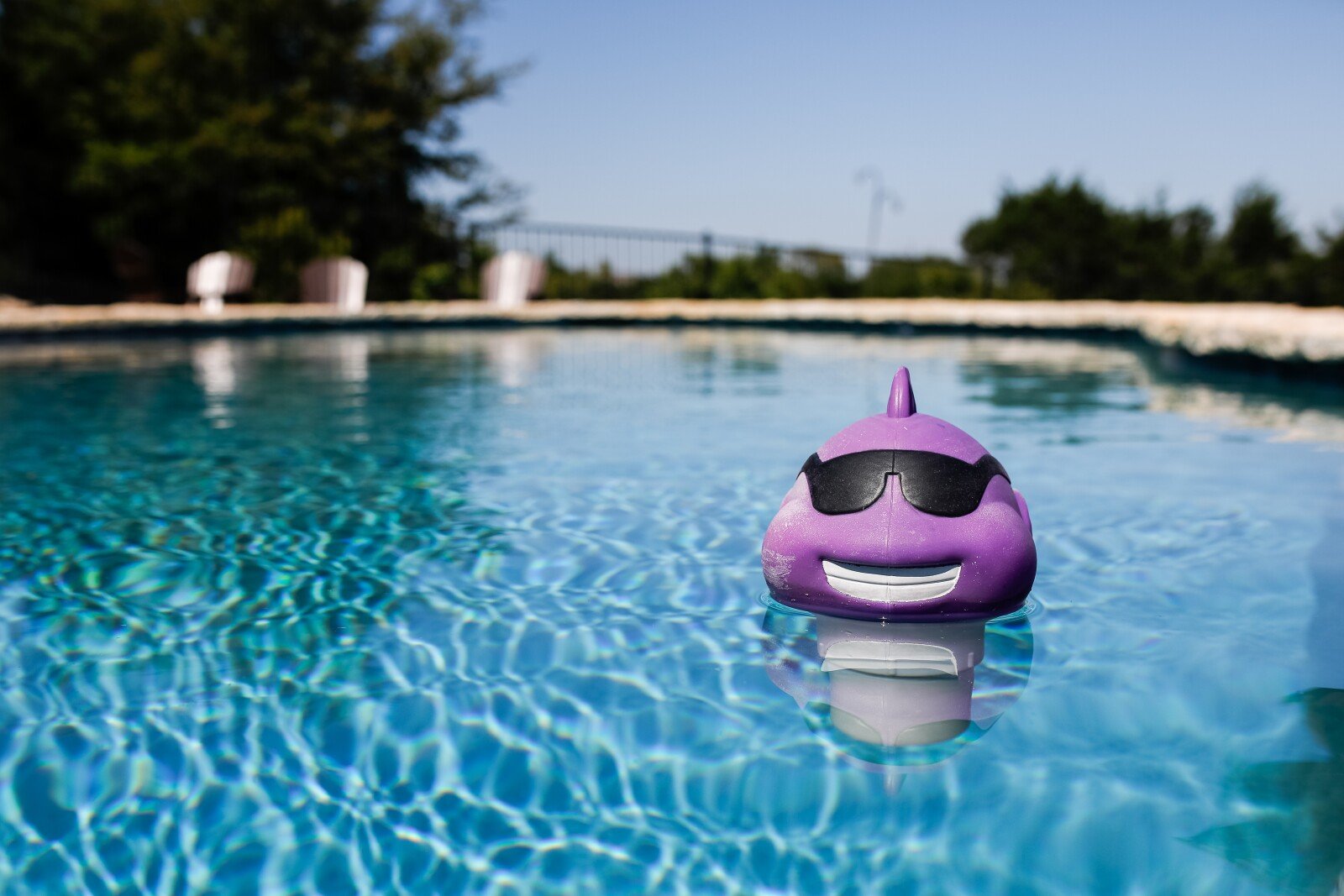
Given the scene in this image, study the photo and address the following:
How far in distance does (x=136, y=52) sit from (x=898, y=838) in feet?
84.8

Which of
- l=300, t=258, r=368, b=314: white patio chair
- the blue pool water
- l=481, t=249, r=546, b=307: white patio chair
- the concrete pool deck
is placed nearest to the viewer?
the blue pool water

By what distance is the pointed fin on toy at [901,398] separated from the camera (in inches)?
113

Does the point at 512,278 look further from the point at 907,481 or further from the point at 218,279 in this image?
the point at 907,481

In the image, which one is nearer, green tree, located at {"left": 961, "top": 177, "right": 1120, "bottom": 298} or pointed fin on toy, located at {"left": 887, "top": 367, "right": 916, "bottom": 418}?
pointed fin on toy, located at {"left": 887, "top": 367, "right": 916, "bottom": 418}

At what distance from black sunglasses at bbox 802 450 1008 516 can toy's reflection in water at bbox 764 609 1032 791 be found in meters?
0.38

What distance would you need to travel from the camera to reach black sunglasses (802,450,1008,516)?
104 inches

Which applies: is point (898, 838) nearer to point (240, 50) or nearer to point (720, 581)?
point (720, 581)

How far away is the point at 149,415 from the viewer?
7160 millimetres

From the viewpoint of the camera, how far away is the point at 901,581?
268 cm

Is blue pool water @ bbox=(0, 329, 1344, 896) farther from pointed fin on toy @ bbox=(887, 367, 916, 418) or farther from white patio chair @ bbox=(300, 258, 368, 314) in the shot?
white patio chair @ bbox=(300, 258, 368, 314)

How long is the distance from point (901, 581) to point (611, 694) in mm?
815

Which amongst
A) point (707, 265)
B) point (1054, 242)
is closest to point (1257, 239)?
point (1054, 242)

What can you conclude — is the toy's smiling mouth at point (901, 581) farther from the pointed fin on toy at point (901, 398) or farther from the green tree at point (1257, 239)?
the green tree at point (1257, 239)

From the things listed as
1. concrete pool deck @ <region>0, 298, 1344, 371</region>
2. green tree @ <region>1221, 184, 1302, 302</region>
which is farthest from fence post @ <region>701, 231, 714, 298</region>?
green tree @ <region>1221, 184, 1302, 302</region>
